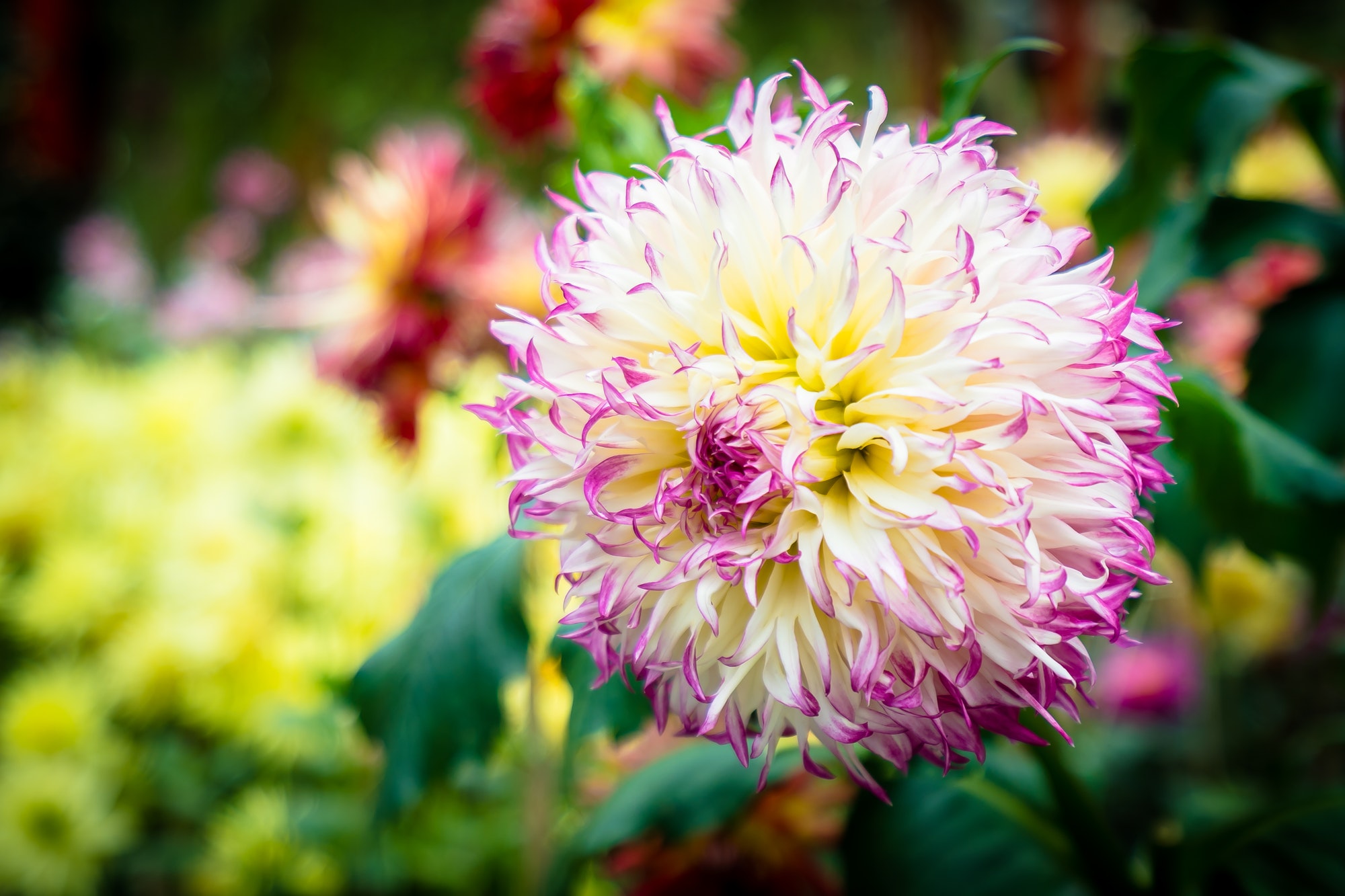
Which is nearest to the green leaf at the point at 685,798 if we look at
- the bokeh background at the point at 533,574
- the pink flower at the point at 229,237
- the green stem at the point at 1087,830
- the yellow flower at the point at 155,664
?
the bokeh background at the point at 533,574

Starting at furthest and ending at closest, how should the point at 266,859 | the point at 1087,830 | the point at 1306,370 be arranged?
the point at 266,859, the point at 1306,370, the point at 1087,830

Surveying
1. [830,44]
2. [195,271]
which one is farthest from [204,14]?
[830,44]

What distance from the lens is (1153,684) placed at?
1259 millimetres

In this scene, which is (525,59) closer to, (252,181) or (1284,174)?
(1284,174)

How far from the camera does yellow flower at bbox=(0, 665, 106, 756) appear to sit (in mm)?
900

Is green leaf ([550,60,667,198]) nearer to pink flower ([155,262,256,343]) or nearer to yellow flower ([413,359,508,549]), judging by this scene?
yellow flower ([413,359,508,549])

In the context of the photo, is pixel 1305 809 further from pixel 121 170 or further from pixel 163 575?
pixel 121 170

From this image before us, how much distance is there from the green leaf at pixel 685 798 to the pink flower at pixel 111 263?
11.5 ft

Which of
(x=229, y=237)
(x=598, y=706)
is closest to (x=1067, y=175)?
(x=598, y=706)

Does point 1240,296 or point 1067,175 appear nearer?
point 1240,296

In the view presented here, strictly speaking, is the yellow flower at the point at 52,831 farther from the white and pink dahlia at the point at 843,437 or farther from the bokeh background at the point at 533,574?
the white and pink dahlia at the point at 843,437

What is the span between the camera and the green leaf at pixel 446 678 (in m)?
0.47

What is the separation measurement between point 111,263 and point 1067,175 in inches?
148

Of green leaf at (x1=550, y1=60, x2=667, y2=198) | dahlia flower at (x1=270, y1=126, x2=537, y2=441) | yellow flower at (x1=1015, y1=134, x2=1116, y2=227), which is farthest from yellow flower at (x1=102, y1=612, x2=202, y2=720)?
yellow flower at (x1=1015, y1=134, x2=1116, y2=227)
